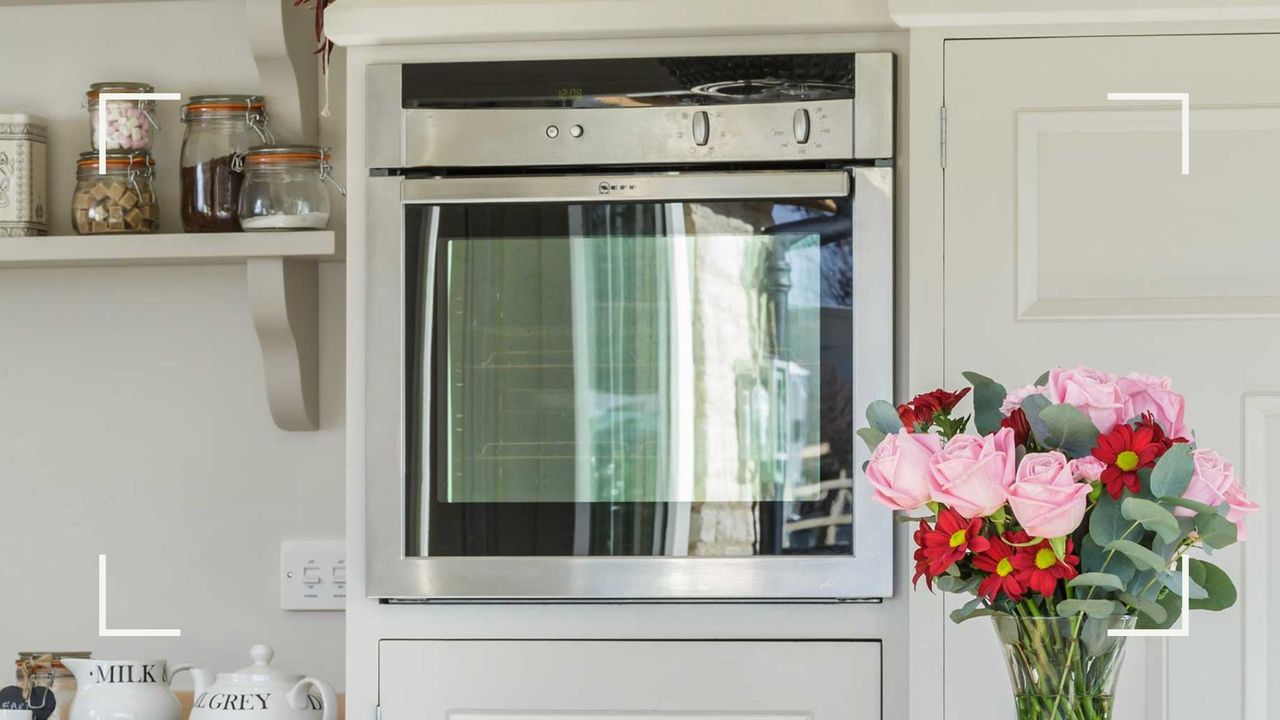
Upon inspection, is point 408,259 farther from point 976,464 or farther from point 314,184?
point 976,464

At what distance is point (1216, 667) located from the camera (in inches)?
55.4

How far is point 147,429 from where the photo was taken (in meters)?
1.96

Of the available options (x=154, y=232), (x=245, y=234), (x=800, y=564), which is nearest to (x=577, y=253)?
(x=800, y=564)

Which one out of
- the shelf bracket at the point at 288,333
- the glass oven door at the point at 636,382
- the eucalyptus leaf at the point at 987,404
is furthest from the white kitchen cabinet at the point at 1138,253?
the shelf bracket at the point at 288,333

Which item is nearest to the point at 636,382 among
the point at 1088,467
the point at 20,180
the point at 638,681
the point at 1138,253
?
the point at 638,681

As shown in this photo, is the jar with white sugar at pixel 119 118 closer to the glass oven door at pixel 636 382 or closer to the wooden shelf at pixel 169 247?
the wooden shelf at pixel 169 247

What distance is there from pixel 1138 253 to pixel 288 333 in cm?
108

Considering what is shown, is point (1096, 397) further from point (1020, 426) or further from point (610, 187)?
point (610, 187)

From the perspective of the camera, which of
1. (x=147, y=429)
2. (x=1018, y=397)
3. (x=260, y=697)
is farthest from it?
(x=147, y=429)

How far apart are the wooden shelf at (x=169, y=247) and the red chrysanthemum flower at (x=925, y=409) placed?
3.49 feet

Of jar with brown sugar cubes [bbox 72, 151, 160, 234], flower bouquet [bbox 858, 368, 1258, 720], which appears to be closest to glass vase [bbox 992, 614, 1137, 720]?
flower bouquet [bbox 858, 368, 1258, 720]

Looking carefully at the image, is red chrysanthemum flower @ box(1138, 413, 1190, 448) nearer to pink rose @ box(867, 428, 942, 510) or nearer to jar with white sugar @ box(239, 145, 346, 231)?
pink rose @ box(867, 428, 942, 510)

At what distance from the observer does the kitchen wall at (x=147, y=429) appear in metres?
1.94

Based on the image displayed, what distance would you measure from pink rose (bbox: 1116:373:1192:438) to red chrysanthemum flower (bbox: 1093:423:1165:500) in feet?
0.11
